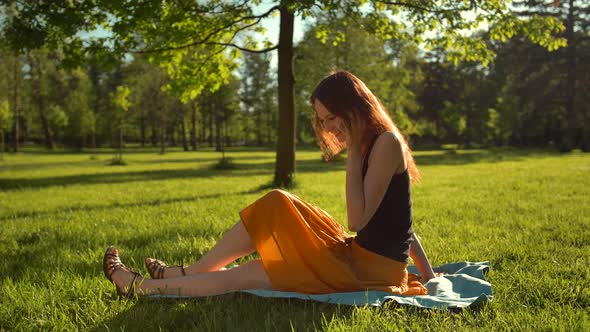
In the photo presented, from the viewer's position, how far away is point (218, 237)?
18.3 ft

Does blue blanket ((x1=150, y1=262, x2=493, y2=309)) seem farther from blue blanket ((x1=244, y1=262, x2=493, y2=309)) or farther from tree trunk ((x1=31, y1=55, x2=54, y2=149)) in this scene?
tree trunk ((x1=31, y1=55, x2=54, y2=149))

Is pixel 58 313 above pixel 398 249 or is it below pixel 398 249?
below

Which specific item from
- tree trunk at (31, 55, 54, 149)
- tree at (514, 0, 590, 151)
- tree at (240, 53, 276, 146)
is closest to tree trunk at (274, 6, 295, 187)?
tree at (514, 0, 590, 151)

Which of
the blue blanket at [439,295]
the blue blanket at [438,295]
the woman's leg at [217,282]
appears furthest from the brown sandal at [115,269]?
the blue blanket at [439,295]

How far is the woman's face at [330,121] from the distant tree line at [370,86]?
8869mm

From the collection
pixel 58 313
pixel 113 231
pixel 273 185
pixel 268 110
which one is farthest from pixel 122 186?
pixel 268 110

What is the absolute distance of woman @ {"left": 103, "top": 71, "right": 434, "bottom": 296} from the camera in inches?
111

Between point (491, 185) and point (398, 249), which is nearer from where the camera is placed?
point (398, 249)

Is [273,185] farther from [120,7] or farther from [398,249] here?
[398,249]

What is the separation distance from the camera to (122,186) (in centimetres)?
1311

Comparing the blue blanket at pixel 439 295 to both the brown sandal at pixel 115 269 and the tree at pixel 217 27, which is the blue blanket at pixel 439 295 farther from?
the tree at pixel 217 27

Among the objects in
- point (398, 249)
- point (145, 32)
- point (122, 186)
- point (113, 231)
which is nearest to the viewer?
point (398, 249)

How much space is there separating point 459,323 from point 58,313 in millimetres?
2824

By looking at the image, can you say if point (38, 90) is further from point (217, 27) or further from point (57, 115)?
point (217, 27)
